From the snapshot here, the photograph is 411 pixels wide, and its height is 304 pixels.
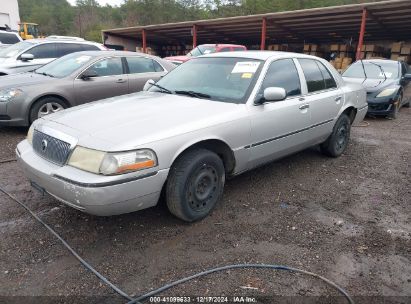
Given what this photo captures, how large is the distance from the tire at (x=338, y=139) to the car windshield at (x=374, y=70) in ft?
16.3

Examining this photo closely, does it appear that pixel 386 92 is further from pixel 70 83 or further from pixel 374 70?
pixel 70 83

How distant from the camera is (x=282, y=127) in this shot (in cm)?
408

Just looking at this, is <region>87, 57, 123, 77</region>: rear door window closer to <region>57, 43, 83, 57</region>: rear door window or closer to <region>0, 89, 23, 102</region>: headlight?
<region>0, 89, 23, 102</region>: headlight

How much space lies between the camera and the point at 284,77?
14.0 feet

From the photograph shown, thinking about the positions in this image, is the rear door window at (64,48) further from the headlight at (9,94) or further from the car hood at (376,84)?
the car hood at (376,84)

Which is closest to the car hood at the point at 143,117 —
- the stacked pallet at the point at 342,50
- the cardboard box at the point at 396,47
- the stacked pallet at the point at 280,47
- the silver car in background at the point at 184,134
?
the silver car in background at the point at 184,134

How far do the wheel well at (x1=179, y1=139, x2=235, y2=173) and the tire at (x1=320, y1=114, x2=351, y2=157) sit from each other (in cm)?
233

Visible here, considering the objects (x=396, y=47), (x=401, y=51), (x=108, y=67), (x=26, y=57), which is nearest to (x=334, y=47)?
(x=396, y=47)

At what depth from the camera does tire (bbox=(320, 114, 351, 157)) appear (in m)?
5.32

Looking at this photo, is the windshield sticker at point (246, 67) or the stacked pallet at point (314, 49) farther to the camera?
the stacked pallet at point (314, 49)

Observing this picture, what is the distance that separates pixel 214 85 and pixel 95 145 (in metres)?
1.71

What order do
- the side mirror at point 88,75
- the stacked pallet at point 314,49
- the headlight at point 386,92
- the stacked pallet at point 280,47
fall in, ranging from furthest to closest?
the stacked pallet at point 280,47 < the stacked pallet at point 314,49 < the headlight at point 386,92 < the side mirror at point 88,75

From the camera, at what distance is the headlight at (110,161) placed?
2.70m

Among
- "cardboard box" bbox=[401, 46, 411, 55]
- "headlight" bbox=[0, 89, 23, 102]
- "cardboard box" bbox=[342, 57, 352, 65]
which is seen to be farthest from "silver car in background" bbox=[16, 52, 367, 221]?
"cardboard box" bbox=[401, 46, 411, 55]
